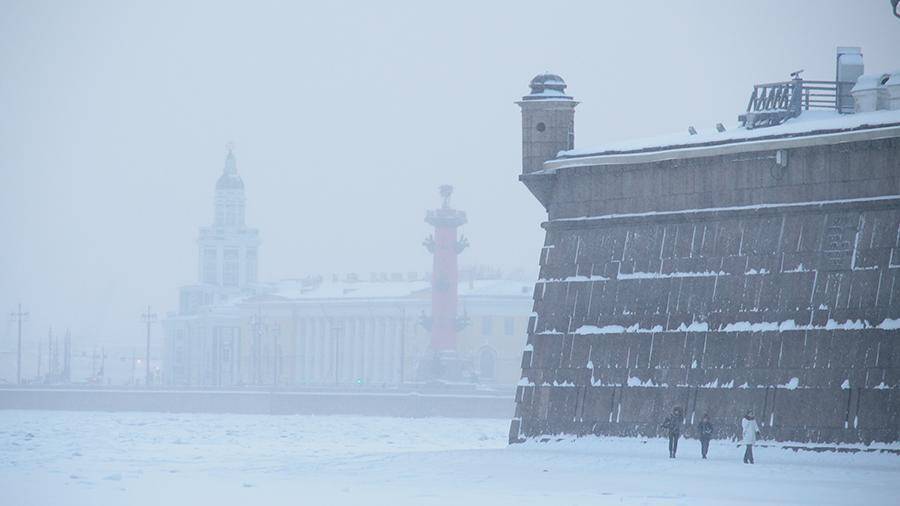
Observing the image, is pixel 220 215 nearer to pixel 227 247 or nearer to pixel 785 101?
pixel 227 247

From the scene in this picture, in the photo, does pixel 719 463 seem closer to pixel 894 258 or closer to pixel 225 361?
pixel 894 258

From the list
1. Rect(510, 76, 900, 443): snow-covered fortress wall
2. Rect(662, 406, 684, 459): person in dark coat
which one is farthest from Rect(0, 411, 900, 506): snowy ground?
Rect(510, 76, 900, 443): snow-covered fortress wall

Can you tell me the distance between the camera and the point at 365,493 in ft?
108

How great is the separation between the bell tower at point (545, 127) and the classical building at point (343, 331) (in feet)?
326

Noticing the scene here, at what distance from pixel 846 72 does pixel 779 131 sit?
4042 millimetres

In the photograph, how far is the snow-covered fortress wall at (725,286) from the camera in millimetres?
35250

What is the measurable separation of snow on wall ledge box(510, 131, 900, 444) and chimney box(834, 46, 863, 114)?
343 cm

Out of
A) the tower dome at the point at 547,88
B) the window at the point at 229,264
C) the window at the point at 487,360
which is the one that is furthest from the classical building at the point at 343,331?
the tower dome at the point at 547,88

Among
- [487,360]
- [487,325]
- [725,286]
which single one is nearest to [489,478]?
[725,286]

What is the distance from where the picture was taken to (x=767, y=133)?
37.5 m

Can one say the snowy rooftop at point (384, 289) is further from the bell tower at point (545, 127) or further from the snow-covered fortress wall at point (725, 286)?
the snow-covered fortress wall at point (725, 286)

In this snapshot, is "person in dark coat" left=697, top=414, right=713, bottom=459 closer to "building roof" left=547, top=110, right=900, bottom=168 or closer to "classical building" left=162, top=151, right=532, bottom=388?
"building roof" left=547, top=110, right=900, bottom=168

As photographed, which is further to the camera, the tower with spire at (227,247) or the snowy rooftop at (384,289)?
the tower with spire at (227,247)

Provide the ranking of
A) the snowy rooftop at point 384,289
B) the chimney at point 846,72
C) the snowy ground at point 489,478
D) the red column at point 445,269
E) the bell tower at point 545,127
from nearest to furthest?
1. the snowy ground at point 489,478
2. the chimney at point 846,72
3. the bell tower at point 545,127
4. the red column at point 445,269
5. the snowy rooftop at point 384,289
